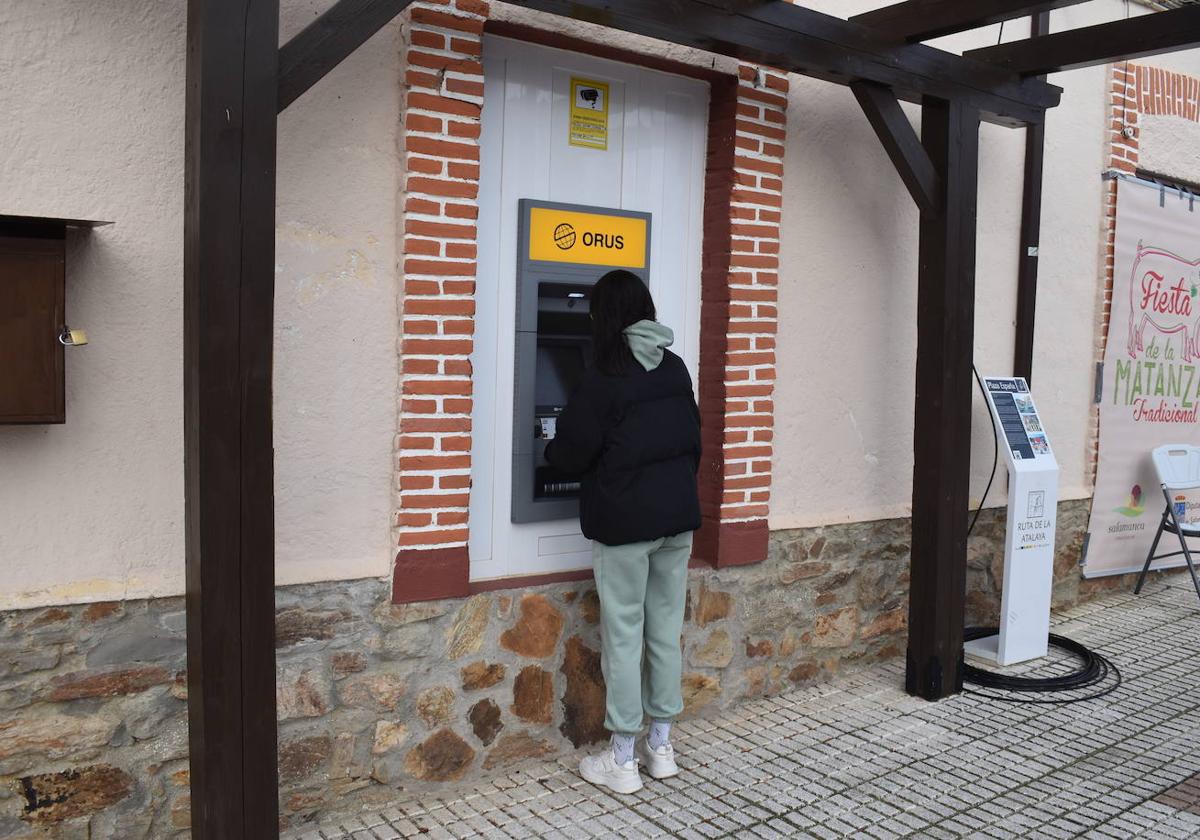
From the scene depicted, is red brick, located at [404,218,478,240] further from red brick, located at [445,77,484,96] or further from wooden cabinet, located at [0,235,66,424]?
wooden cabinet, located at [0,235,66,424]

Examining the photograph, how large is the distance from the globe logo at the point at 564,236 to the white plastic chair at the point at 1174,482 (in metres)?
4.82

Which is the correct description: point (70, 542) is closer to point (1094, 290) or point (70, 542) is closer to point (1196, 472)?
point (1094, 290)

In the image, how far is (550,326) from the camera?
14.5 ft

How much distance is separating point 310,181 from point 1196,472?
21.9ft

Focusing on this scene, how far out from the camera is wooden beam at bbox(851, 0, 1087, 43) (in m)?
4.30

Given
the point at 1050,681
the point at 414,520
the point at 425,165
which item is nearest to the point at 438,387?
the point at 414,520

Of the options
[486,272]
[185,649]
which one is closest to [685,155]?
[486,272]

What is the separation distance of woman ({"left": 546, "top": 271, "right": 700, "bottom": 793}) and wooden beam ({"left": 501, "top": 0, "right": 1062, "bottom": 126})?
96cm

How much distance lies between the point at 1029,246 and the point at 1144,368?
1.68 meters

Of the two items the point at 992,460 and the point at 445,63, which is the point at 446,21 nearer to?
the point at 445,63

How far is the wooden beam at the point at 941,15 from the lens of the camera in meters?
4.30

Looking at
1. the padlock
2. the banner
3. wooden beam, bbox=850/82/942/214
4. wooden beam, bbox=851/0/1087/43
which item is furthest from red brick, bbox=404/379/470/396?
the banner

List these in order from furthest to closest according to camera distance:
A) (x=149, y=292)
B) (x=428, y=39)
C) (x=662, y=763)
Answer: (x=662, y=763) → (x=428, y=39) → (x=149, y=292)

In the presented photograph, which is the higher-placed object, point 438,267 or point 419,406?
point 438,267
